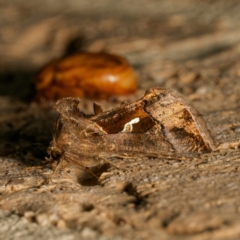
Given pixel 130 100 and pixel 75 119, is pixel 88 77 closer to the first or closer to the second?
pixel 130 100

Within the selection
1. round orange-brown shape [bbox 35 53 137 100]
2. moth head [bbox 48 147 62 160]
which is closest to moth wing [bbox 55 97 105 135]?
moth head [bbox 48 147 62 160]

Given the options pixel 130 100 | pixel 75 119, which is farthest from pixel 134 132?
pixel 130 100

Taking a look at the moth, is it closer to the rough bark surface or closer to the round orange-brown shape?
the rough bark surface

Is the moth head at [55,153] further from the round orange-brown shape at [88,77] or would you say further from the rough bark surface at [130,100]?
the round orange-brown shape at [88,77]

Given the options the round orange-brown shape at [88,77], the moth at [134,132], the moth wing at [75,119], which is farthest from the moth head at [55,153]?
the round orange-brown shape at [88,77]

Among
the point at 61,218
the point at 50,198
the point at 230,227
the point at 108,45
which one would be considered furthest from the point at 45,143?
the point at 108,45
